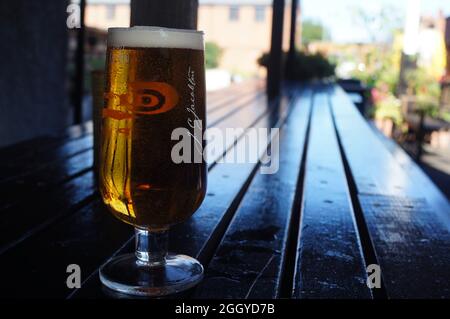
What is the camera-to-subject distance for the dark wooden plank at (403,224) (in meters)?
0.80

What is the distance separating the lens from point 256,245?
0.93 metres

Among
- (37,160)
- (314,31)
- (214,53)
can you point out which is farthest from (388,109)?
(314,31)

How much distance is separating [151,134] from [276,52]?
5.30 metres

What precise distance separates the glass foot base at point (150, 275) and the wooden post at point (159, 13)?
38 cm

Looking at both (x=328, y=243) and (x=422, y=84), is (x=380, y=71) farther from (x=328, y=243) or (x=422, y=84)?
(x=328, y=243)

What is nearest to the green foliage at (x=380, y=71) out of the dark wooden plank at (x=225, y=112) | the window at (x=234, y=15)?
the dark wooden plank at (x=225, y=112)

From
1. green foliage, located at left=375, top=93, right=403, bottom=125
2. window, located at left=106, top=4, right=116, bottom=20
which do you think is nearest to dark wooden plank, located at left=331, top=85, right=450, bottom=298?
green foliage, located at left=375, top=93, right=403, bottom=125

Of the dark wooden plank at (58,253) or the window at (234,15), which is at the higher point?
the window at (234,15)

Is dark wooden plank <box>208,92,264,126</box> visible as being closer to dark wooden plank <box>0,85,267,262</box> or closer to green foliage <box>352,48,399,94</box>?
dark wooden plank <box>0,85,267,262</box>

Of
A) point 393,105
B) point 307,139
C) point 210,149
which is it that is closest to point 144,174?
point 210,149

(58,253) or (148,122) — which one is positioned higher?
(148,122)

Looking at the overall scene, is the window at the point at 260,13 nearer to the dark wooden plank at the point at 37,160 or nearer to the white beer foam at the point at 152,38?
the dark wooden plank at the point at 37,160

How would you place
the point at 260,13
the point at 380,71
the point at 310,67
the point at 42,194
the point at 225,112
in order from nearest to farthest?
the point at 42,194 → the point at 225,112 → the point at 310,67 → the point at 380,71 → the point at 260,13
